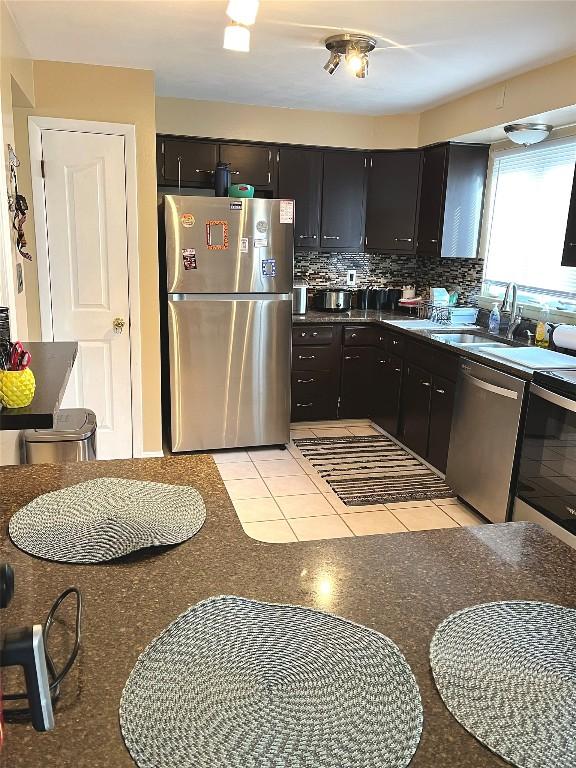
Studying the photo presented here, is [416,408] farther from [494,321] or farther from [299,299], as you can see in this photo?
[299,299]

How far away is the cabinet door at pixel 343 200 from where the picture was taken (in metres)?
4.93

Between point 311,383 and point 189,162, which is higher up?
point 189,162

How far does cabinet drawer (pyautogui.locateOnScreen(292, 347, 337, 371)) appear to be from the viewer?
4750 mm

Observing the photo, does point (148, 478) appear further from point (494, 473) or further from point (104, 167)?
point (104, 167)

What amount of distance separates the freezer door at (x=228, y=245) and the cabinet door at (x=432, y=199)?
1214 mm

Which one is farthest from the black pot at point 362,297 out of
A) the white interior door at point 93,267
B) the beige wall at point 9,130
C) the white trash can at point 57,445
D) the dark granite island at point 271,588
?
the dark granite island at point 271,588

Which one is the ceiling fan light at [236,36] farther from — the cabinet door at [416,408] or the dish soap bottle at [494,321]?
the dish soap bottle at [494,321]

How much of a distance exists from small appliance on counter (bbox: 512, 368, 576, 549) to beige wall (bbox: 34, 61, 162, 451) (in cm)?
235

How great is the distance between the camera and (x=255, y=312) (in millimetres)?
4195

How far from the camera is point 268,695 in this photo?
857 millimetres

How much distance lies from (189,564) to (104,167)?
3.21 m

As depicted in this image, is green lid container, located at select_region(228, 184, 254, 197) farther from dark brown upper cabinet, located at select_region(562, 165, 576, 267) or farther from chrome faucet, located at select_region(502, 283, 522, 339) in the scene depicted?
dark brown upper cabinet, located at select_region(562, 165, 576, 267)

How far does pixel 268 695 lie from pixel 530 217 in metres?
4.11

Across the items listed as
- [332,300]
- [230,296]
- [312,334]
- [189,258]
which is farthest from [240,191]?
[332,300]
